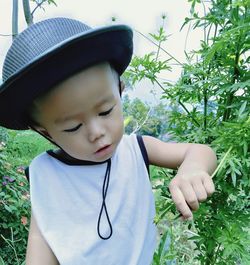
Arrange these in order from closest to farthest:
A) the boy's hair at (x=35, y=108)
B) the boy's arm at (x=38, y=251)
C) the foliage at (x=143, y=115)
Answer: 1. the boy's hair at (x=35, y=108)
2. the boy's arm at (x=38, y=251)
3. the foliage at (x=143, y=115)

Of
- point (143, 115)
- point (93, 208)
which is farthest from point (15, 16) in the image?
point (93, 208)

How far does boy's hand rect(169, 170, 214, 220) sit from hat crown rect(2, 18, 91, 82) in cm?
29

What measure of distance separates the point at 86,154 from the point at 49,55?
20 cm

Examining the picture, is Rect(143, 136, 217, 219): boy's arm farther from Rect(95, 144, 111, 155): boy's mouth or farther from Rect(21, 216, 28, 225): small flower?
Rect(21, 216, 28, 225): small flower

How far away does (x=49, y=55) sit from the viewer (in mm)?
596

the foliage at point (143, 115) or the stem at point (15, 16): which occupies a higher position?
the stem at point (15, 16)

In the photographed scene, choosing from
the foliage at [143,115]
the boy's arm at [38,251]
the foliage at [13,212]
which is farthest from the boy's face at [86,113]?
the foliage at [143,115]

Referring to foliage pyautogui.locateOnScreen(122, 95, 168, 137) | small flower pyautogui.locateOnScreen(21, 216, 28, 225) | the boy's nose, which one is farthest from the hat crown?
foliage pyautogui.locateOnScreen(122, 95, 168, 137)

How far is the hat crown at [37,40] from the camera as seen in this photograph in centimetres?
65

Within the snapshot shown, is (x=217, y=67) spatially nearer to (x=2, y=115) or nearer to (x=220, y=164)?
(x=220, y=164)

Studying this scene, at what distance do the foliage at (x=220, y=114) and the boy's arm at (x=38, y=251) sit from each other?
9.5 inches

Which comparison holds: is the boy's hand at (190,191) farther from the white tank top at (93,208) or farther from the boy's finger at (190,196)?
the white tank top at (93,208)

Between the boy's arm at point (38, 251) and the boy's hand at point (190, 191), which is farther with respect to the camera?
the boy's arm at point (38, 251)

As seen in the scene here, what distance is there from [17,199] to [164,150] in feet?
4.97
